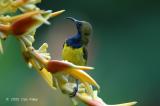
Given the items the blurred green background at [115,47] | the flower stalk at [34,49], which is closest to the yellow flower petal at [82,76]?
the flower stalk at [34,49]

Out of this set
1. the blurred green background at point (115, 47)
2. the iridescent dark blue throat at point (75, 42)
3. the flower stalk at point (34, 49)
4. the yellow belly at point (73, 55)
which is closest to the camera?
the flower stalk at point (34, 49)

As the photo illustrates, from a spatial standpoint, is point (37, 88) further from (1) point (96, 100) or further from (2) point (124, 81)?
(1) point (96, 100)

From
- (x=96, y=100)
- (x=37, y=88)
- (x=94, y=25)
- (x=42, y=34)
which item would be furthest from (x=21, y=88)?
(x=96, y=100)

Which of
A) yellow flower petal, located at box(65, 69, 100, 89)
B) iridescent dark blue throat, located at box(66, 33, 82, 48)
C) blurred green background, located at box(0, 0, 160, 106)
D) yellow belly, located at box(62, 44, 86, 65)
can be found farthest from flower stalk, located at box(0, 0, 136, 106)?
blurred green background, located at box(0, 0, 160, 106)

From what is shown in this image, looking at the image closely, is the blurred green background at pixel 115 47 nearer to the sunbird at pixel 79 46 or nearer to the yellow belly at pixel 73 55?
the sunbird at pixel 79 46

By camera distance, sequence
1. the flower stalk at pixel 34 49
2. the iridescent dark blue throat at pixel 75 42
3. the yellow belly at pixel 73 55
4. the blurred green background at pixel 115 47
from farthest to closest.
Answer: the blurred green background at pixel 115 47 < the iridescent dark blue throat at pixel 75 42 < the yellow belly at pixel 73 55 < the flower stalk at pixel 34 49

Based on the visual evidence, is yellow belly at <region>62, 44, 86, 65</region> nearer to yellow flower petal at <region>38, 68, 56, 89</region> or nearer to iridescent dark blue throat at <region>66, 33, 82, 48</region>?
iridescent dark blue throat at <region>66, 33, 82, 48</region>
